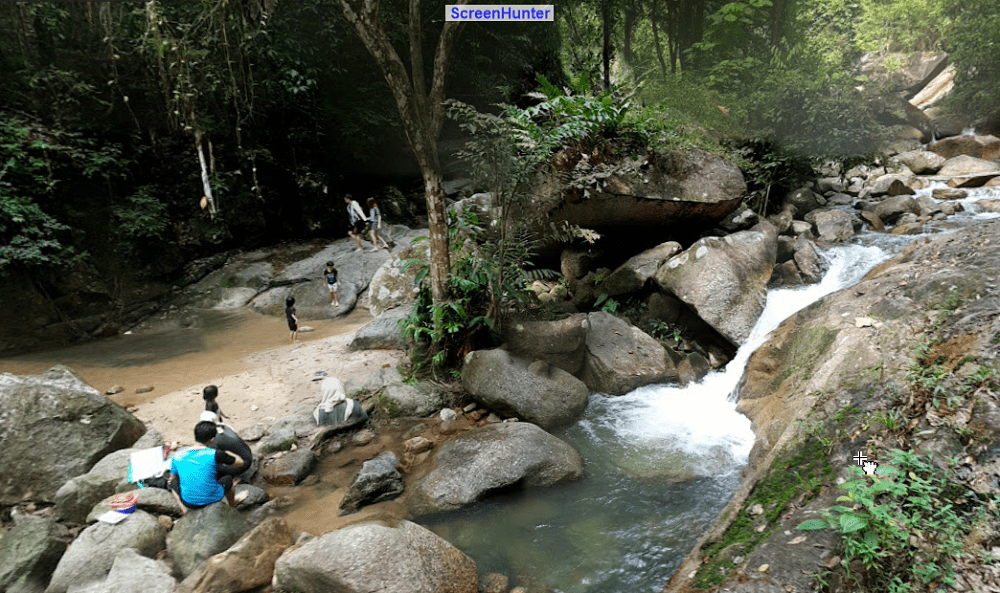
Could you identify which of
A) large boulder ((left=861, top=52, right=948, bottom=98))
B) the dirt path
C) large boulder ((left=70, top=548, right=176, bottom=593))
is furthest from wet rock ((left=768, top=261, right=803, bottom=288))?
large boulder ((left=861, top=52, right=948, bottom=98))

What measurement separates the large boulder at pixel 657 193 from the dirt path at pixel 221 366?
402cm

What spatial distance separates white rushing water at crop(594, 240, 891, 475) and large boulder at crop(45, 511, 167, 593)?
198 inches

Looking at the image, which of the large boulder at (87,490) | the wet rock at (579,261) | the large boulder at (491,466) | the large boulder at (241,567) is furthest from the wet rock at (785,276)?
the large boulder at (87,490)

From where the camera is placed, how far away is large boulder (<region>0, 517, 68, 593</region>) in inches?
155

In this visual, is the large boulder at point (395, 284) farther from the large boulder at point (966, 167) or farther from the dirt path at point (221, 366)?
the large boulder at point (966, 167)

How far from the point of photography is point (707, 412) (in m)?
6.20

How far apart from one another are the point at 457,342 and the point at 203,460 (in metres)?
3.49

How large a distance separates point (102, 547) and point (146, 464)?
3.15 feet

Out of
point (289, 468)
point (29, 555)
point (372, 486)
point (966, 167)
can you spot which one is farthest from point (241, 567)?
point (966, 167)

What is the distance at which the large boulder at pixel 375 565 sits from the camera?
3.44 metres

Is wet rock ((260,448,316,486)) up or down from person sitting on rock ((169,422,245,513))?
down

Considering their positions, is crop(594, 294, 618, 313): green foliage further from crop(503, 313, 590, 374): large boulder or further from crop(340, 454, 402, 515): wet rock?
crop(340, 454, 402, 515): wet rock

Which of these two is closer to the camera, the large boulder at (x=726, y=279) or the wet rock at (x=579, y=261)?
the large boulder at (x=726, y=279)

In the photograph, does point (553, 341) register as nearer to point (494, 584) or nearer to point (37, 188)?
point (494, 584)
